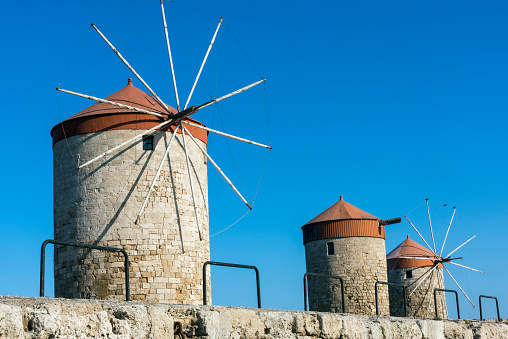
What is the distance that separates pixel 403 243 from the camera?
34.5m

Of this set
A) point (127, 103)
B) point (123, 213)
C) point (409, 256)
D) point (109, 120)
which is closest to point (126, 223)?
point (123, 213)

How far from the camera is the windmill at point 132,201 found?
14000 millimetres

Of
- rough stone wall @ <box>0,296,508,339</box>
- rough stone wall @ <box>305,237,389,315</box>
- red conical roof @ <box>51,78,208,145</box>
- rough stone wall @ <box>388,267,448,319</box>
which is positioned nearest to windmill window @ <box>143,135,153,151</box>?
red conical roof @ <box>51,78,208,145</box>

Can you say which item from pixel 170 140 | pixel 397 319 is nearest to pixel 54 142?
pixel 170 140

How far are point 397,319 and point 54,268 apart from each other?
9.43m

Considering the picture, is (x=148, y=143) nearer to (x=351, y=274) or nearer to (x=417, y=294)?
(x=351, y=274)

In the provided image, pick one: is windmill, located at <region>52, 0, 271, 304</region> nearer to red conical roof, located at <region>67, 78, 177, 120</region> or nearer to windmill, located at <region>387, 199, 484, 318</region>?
red conical roof, located at <region>67, 78, 177, 120</region>

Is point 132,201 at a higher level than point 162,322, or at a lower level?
higher

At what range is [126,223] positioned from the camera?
554 inches

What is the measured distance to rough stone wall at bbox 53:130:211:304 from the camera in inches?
549

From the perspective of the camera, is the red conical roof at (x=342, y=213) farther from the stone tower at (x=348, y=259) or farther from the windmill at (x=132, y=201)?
the windmill at (x=132, y=201)

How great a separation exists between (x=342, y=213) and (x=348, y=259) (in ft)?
6.82

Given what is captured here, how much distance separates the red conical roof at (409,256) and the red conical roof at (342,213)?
7036 mm

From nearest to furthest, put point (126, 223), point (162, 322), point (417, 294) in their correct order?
point (162, 322) < point (126, 223) < point (417, 294)
